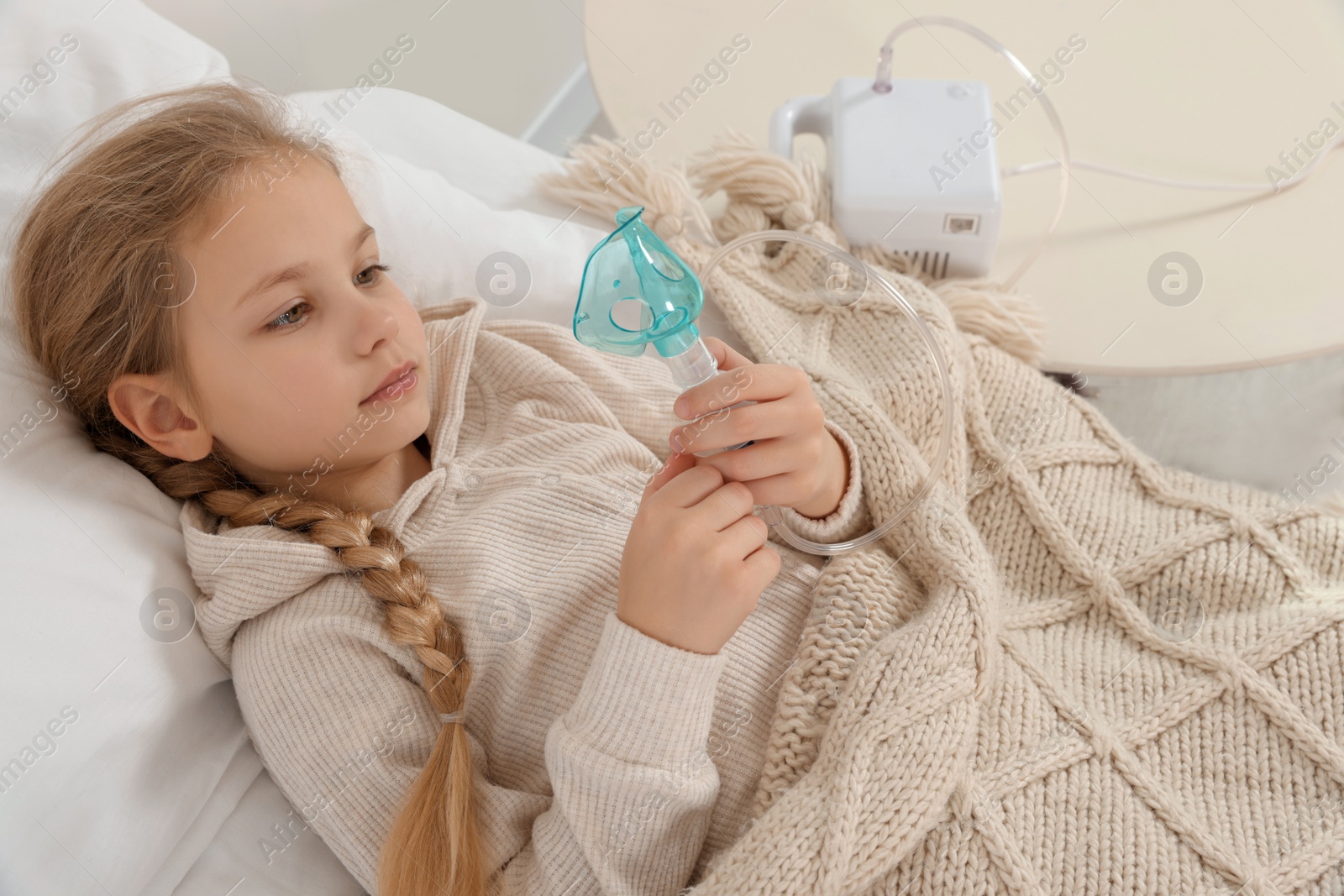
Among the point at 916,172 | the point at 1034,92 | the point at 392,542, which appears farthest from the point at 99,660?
the point at 1034,92

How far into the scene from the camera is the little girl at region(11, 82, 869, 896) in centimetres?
70

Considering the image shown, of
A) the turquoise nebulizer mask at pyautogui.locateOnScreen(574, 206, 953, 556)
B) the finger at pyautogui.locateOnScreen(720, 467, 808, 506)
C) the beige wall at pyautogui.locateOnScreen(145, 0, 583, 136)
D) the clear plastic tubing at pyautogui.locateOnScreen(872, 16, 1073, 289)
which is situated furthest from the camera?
the beige wall at pyautogui.locateOnScreen(145, 0, 583, 136)

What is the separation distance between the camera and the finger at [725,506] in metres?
0.69

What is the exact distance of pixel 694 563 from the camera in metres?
0.68

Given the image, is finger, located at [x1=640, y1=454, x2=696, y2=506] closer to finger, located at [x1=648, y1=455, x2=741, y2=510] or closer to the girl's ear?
finger, located at [x1=648, y1=455, x2=741, y2=510]

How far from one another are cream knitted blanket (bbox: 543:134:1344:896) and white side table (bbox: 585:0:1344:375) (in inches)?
6.2

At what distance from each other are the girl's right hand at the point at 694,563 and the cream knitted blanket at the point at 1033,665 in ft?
0.37

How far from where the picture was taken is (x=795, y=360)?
977 millimetres

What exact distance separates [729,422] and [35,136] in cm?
76

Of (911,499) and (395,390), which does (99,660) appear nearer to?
(395,390)

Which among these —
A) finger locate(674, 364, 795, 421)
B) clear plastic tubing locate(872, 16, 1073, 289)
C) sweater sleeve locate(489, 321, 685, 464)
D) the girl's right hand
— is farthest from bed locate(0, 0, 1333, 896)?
clear plastic tubing locate(872, 16, 1073, 289)

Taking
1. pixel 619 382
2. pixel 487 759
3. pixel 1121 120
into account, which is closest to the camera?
pixel 487 759

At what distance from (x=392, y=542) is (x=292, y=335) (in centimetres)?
19

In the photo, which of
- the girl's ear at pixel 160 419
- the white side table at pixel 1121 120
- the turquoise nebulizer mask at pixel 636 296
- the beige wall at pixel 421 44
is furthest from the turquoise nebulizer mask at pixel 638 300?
the beige wall at pixel 421 44
